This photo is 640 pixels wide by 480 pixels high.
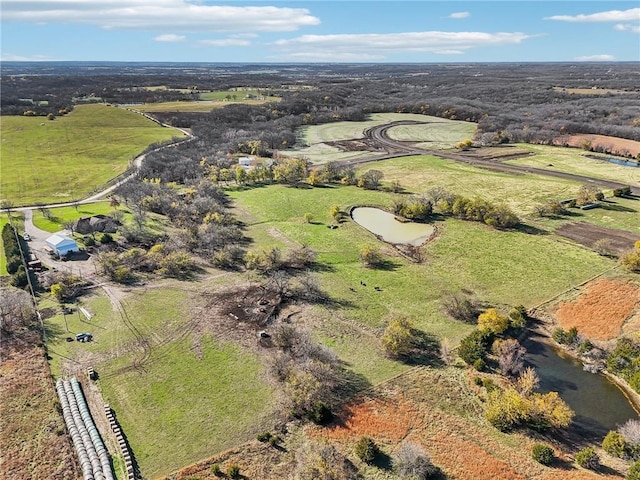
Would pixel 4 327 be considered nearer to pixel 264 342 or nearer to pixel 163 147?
pixel 264 342

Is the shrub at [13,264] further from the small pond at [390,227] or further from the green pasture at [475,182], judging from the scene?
the green pasture at [475,182]

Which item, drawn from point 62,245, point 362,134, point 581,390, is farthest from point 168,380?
point 362,134

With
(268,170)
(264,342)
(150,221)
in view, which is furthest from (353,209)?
(264,342)

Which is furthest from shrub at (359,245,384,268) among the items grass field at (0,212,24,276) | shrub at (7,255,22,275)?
grass field at (0,212,24,276)

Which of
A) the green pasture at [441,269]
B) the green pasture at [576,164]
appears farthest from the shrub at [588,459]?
the green pasture at [576,164]

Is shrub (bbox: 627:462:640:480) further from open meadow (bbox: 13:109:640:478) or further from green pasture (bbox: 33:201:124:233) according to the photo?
green pasture (bbox: 33:201:124:233)

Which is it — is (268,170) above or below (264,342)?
above

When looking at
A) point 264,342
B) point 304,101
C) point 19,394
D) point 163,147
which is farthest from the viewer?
point 304,101
